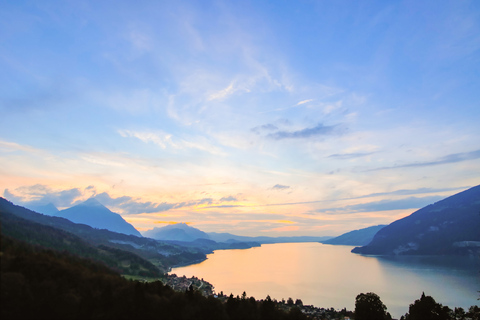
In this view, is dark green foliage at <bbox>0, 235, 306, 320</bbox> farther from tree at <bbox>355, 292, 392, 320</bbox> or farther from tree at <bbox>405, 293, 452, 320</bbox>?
tree at <bbox>405, 293, 452, 320</bbox>

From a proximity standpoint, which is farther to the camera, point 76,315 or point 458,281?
point 458,281

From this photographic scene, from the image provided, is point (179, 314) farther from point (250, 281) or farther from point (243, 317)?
point (250, 281)

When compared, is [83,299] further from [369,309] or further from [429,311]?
[429,311]

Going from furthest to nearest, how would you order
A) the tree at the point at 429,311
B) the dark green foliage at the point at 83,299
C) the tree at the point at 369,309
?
1. the tree at the point at 369,309
2. the tree at the point at 429,311
3. the dark green foliage at the point at 83,299

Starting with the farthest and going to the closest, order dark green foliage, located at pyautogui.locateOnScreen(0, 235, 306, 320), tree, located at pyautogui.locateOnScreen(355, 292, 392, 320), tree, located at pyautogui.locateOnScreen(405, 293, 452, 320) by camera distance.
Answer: tree, located at pyautogui.locateOnScreen(355, 292, 392, 320)
tree, located at pyautogui.locateOnScreen(405, 293, 452, 320)
dark green foliage, located at pyautogui.locateOnScreen(0, 235, 306, 320)

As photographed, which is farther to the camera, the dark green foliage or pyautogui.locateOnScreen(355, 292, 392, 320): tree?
pyautogui.locateOnScreen(355, 292, 392, 320): tree

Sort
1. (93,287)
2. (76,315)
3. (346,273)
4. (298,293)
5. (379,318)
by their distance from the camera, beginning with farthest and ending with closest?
(346,273) < (298,293) < (379,318) < (93,287) < (76,315)

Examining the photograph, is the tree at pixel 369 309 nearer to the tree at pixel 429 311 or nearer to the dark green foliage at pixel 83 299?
the tree at pixel 429 311

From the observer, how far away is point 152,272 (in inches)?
6437

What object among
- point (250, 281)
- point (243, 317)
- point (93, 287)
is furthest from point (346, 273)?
point (93, 287)

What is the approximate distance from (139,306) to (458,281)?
160m

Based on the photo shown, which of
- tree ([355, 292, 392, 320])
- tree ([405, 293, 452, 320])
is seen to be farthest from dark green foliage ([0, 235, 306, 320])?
tree ([405, 293, 452, 320])

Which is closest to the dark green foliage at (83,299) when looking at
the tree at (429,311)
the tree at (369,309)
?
the tree at (369,309)

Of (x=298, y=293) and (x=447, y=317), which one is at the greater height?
(x=447, y=317)
